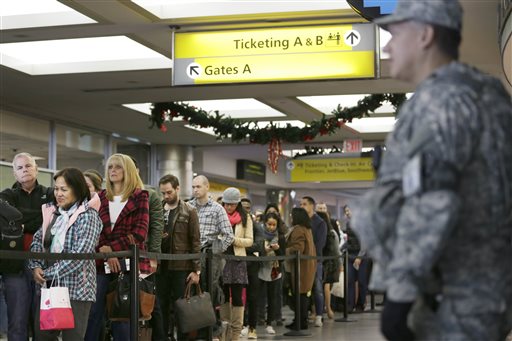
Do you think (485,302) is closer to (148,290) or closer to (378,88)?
(148,290)

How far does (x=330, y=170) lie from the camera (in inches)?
1067

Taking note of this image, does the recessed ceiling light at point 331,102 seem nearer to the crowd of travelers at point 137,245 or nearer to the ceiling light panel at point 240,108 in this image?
the ceiling light panel at point 240,108

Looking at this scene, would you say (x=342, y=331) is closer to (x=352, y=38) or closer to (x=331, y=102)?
(x=352, y=38)

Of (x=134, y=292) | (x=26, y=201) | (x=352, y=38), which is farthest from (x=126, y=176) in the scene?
(x=352, y=38)

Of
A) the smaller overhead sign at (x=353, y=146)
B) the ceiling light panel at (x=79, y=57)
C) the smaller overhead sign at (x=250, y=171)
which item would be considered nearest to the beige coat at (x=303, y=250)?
the ceiling light panel at (x=79, y=57)

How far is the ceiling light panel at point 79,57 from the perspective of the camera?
13.7 meters

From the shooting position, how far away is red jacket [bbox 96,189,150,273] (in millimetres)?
7793

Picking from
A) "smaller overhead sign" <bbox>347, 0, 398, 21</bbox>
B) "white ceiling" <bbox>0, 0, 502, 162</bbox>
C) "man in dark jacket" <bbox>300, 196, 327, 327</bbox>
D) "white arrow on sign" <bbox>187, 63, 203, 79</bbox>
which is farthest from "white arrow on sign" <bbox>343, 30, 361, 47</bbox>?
"man in dark jacket" <bbox>300, 196, 327, 327</bbox>

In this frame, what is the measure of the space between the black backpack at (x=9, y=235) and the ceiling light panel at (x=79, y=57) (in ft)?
21.4

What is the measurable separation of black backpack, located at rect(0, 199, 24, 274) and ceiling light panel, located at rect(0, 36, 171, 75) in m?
6.51

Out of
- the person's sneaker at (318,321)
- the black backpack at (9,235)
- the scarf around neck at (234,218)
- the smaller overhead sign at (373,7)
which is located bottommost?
the person's sneaker at (318,321)

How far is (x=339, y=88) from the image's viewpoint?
1541cm

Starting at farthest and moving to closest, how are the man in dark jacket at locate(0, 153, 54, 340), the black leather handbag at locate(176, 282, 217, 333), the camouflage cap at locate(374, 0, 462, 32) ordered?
the black leather handbag at locate(176, 282, 217, 333)
the man in dark jacket at locate(0, 153, 54, 340)
the camouflage cap at locate(374, 0, 462, 32)

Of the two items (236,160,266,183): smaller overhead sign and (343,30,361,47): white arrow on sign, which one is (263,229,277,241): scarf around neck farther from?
(236,160,266,183): smaller overhead sign
